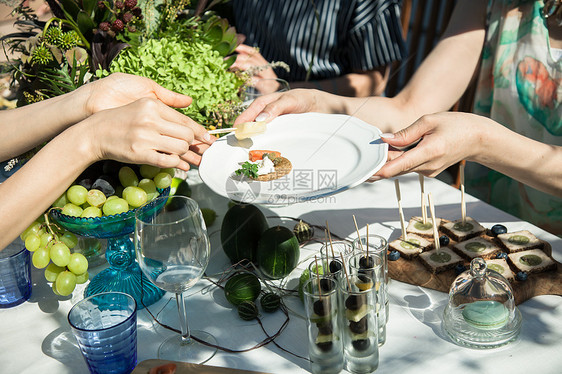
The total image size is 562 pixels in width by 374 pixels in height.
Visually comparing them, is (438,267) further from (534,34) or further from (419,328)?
(534,34)

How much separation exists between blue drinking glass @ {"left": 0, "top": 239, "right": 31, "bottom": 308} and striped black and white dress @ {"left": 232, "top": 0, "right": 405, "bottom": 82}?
167 cm

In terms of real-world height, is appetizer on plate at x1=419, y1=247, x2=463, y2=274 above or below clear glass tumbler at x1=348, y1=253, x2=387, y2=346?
below

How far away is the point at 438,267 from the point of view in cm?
113

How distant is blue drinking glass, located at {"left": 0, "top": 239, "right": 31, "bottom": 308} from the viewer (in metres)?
1.11

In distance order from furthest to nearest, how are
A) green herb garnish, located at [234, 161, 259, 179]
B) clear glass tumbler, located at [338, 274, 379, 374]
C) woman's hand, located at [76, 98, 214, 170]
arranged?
green herb garnish, located at [234, 161, 259, 179] → woman's hand, located at [76, 98, 214, 170] → clear glass tumbler, located at [338, 274, 379, 374]

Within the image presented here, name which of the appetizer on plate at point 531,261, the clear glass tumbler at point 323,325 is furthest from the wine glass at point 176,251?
the appetizer on plate at point 531,261

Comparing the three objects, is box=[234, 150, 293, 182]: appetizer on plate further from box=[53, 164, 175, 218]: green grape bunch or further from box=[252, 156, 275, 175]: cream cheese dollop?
box=[53, 164, 175, 218]: green grape bunch

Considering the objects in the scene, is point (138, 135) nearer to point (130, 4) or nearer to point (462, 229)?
point (130, 4)

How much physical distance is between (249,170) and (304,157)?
0.58 ft

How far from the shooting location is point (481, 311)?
99 centimetres

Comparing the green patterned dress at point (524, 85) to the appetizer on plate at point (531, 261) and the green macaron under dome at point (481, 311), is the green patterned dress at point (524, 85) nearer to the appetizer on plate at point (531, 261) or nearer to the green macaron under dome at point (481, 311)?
the appetizer on plate at point (531, 261)

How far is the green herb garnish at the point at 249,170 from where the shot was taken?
1.17 m

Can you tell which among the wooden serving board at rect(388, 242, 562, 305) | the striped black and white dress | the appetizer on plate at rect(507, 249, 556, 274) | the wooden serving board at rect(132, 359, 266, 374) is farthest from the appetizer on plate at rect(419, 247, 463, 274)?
the striped black and white dress

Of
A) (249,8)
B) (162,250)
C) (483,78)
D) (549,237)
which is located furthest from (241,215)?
(249,8)
